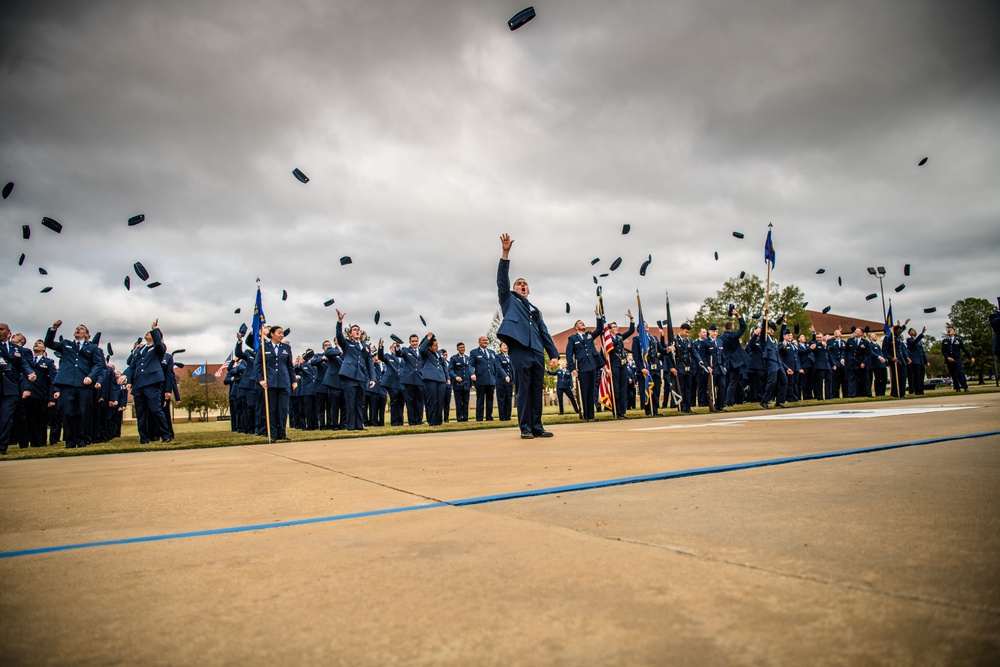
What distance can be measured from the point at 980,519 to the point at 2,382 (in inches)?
463

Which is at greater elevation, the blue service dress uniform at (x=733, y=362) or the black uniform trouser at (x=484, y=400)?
the blue service dress uniform at (x=733, y=362)

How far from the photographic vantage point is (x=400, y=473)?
4.25 metres

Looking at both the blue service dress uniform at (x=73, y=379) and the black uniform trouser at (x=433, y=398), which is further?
the black uniform trouser at (x=433, y=398)

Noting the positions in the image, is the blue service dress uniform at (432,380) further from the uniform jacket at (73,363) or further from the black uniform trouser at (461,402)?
the uniform jacket at (73,363)

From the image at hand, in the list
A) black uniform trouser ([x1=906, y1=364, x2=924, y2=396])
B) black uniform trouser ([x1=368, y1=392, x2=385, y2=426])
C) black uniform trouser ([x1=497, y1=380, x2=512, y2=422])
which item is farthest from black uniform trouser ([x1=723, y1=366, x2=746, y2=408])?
black uniform trouser ([x1=368, y1=392, x2=385, y2=426])

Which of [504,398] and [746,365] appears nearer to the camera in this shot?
[746,365]

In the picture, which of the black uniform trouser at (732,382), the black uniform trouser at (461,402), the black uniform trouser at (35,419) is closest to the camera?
the black uniform trouser at (35,419)

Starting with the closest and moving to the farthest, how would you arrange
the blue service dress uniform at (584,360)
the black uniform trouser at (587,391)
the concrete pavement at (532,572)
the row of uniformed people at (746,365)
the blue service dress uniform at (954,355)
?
the concrete pavement at (532,572) → the black uniform trouser at (587,391) → the blue service dress uniform at (584,360) → the row of uniformed people at (746,365) → the blue service dress uniform at (954,355)

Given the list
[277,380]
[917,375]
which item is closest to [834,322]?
[917,375]

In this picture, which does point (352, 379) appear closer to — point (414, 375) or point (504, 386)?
point (414, 375)

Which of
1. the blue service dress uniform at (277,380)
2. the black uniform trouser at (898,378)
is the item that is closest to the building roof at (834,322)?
the black uniform trouser at (898,378)

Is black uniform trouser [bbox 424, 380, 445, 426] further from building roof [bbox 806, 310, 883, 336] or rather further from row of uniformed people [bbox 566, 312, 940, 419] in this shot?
building roof [bbox 806, 310, 883, 336]

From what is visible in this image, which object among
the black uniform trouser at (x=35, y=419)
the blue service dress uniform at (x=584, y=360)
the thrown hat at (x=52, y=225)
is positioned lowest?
the black uniform trouser at (x=35, y=419)

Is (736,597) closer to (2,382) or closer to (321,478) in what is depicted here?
(321,478)
